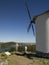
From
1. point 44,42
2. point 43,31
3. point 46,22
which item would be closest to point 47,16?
point 46,22

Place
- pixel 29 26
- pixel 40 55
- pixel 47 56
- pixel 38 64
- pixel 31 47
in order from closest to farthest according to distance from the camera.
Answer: pixel 38 64 → pixel 47 56 → pixel 40 55 → pixel 29 26 → pixel 31 47

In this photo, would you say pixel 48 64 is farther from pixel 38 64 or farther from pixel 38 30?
pixel 38 30

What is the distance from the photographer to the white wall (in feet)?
70.2

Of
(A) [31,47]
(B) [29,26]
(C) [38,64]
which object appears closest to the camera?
A: (C) [38,64]

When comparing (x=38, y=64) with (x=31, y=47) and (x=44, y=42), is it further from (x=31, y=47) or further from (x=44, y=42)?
(x=31, y=47)

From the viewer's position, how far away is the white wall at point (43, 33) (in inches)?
843

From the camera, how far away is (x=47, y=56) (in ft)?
68.8

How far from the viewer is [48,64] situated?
51.3 feet

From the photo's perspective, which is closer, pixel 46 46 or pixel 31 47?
pixel 46 46

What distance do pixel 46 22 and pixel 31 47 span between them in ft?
40.3

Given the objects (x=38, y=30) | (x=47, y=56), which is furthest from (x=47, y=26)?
(x=47, y=56)

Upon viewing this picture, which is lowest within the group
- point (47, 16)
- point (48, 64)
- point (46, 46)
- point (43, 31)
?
point (48, 64)

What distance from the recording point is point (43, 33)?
21859 millimetres

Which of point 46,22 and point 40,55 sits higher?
point 46,22
